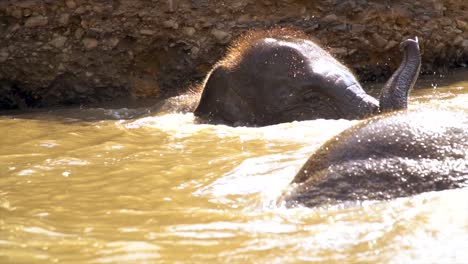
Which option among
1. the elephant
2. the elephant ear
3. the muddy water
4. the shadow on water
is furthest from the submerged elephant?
the elephant

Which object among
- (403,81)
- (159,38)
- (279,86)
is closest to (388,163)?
(403,81)

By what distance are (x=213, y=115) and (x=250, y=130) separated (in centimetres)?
77

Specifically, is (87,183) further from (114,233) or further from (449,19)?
(449,19)

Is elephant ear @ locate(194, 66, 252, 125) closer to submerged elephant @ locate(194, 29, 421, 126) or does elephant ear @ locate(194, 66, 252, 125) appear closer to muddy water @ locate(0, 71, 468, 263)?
submerged elephant @ locate(194, 29, 421, 126)

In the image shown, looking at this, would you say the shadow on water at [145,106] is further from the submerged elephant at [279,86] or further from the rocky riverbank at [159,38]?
the submerged elephant at [279,86]

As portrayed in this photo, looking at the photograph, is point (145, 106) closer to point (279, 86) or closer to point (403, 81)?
point (279, 86)

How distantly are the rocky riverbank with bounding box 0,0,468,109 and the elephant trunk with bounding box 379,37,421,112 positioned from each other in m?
3.14

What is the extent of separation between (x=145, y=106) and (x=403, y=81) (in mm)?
3551

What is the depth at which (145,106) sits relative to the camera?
8602 mm

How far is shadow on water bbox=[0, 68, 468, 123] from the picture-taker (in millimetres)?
7741

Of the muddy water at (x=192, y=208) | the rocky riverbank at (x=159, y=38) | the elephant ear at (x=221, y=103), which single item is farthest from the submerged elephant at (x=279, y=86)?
the rocky riverbank at (x=159, y=38)

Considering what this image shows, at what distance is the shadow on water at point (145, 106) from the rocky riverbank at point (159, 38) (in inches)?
12.3

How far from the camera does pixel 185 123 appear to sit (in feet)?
23.3

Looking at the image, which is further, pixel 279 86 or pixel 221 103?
pixel 221 103
